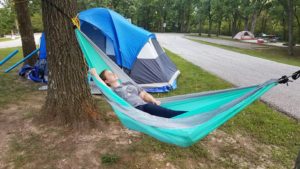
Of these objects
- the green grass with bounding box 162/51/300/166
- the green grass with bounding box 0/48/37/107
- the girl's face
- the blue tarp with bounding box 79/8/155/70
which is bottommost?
the green grass with bounding box 162/51/300/166

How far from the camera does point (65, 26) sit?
2721 millimetres

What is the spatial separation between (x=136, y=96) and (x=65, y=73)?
2.96 ft

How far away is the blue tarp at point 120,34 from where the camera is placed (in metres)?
4.71

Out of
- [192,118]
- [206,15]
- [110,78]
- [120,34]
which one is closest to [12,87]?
[120,34]

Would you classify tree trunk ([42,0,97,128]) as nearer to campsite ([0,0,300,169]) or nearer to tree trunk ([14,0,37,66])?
campsite ([0,0,300,169])

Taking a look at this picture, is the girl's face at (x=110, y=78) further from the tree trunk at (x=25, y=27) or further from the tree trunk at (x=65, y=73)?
the tree trunk at (x=25, y=27)

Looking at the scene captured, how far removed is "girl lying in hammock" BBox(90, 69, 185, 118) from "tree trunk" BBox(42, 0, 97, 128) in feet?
1.10

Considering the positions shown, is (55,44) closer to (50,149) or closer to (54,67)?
(54,67)

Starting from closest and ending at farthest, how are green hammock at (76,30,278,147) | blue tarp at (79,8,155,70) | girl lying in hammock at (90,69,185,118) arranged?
green hammock at (76,30,278,147)
girl lying in hammock at (90,69,185,118)
blue tarp at (79,8,155,70)

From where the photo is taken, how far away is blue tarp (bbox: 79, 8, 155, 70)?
471 centimetres

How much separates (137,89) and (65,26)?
3.53ft

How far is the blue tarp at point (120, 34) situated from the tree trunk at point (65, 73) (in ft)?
6.03

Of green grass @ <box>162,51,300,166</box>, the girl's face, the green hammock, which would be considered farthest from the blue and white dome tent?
the green hammock

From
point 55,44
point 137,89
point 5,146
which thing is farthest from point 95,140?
point 55,44
